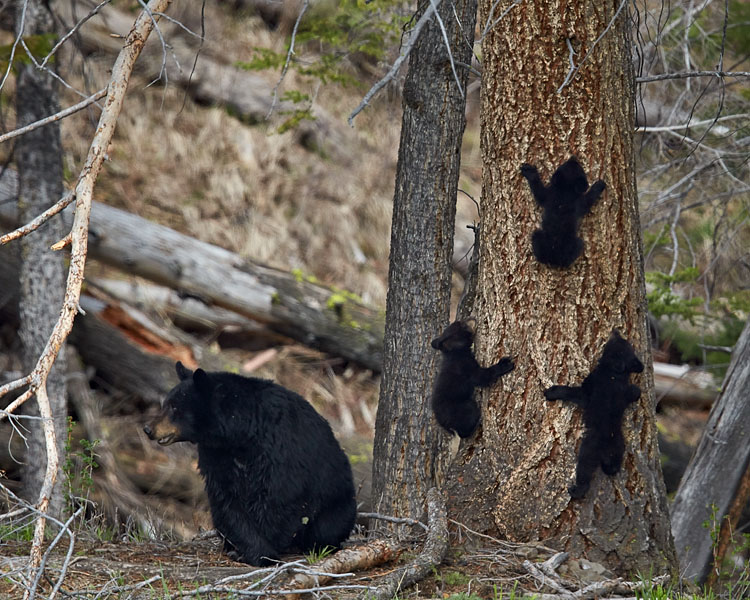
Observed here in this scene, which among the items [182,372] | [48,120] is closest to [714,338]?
[182,372]

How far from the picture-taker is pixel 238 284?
9.02m

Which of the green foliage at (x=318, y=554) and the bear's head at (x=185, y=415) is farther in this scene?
the bear's head at (x=185, y=415)

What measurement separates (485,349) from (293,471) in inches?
45.8

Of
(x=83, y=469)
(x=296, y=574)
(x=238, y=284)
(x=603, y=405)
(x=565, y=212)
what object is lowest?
(x=296, y=574)

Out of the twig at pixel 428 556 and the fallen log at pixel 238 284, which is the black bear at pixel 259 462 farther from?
the fallen log at pixel 238 284

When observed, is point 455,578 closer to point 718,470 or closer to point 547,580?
point 547,580

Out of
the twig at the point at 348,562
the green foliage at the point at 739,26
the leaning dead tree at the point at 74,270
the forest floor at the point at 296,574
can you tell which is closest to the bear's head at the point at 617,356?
the forest floor at the point at 296,574

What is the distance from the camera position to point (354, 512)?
14.4 feet

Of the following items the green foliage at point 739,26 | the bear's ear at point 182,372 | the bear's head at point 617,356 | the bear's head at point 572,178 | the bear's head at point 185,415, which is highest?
the green foliage at point 739,26

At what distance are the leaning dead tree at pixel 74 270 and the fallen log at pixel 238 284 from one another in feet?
17.8

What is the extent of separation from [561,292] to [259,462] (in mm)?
1751

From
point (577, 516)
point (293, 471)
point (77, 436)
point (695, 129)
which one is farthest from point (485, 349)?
point (77, 436)

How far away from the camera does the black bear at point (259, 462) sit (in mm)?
4082

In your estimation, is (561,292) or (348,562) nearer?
(348,562)
